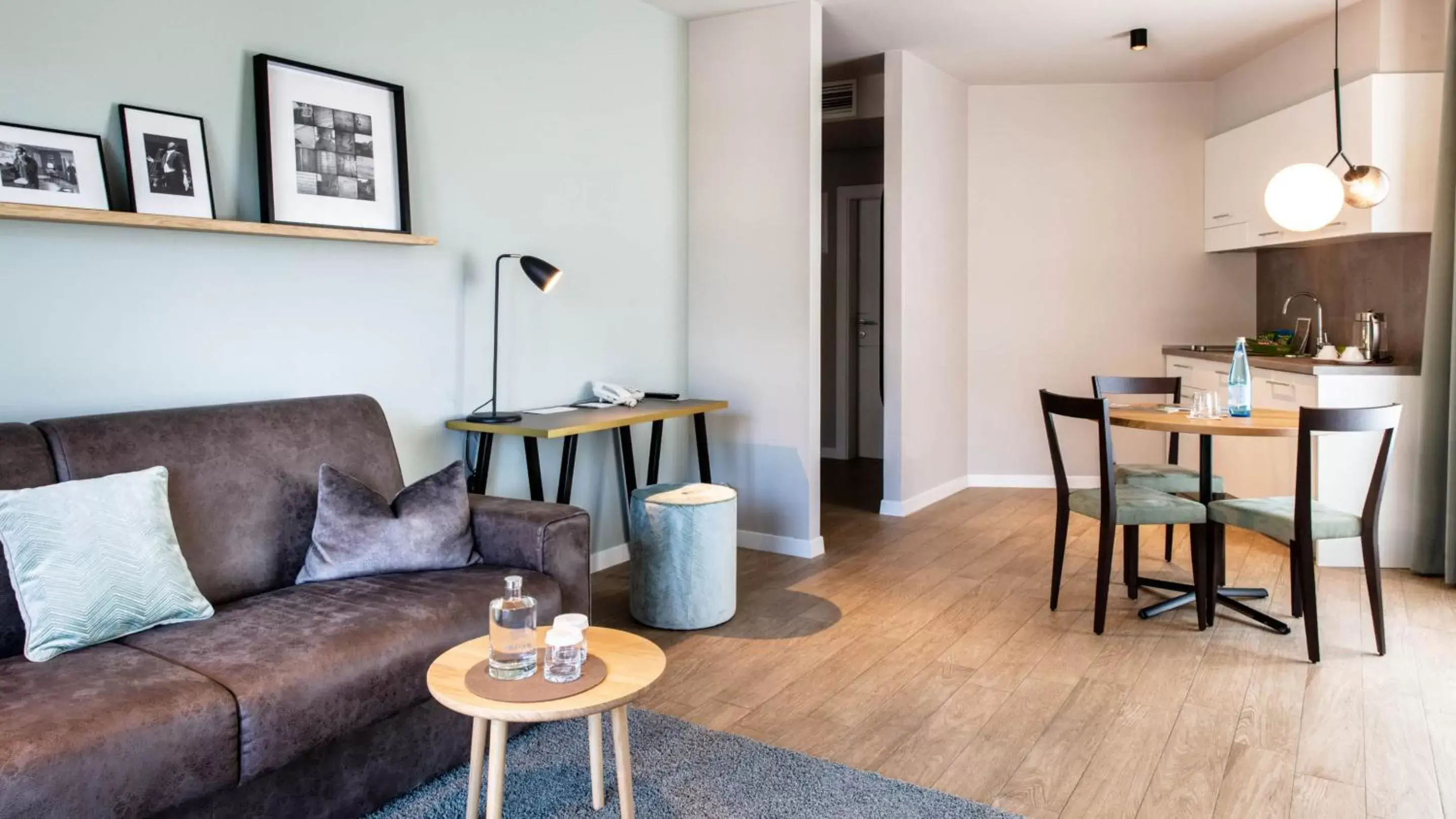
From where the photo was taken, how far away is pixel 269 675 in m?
1.89

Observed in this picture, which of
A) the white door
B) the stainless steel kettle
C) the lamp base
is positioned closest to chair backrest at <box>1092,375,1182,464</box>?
the stainless steel kettle

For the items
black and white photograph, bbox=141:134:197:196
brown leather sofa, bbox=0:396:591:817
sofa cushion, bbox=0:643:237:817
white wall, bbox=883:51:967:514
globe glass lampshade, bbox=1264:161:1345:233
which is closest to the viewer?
sofa cushion, bbox=0:643:237:817

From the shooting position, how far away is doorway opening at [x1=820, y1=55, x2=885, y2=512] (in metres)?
7.10

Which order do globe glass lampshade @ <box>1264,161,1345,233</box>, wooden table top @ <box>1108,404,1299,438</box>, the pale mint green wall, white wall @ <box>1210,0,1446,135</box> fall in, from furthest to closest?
white wall @ <box>1210,0,1446,135</box>, globe glass lampshade @ <box>1264,161,1345,233</box>, wooden table top @ <box>1108,404,1299,438</box>, the pale mint green wall

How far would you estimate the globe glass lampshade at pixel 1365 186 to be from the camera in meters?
3.69

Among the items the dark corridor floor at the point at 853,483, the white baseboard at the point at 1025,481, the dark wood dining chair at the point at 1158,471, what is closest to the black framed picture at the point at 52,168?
the dark wood dining chair at the point at 1158,471

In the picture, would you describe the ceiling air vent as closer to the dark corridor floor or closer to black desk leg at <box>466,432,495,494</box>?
the dark corridor floor

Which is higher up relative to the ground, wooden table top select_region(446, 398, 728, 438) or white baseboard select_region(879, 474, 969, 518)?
wooden table top select_region(446, 398, 728, 438)

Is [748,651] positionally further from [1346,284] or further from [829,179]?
[829,179]

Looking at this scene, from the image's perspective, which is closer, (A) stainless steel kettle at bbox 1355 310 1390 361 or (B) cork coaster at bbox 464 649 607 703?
(B) cork coaster at bbox 464 649 607 703

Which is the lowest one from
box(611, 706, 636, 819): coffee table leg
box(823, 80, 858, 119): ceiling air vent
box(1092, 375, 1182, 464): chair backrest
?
box(611, 706, 636, 819): coffee table leg

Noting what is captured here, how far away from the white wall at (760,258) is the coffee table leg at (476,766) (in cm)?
259

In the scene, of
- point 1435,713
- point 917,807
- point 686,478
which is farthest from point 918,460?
→ point 917,807

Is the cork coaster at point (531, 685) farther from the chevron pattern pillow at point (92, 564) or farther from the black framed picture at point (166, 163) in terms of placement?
the black framed picture at point (166, 163)
